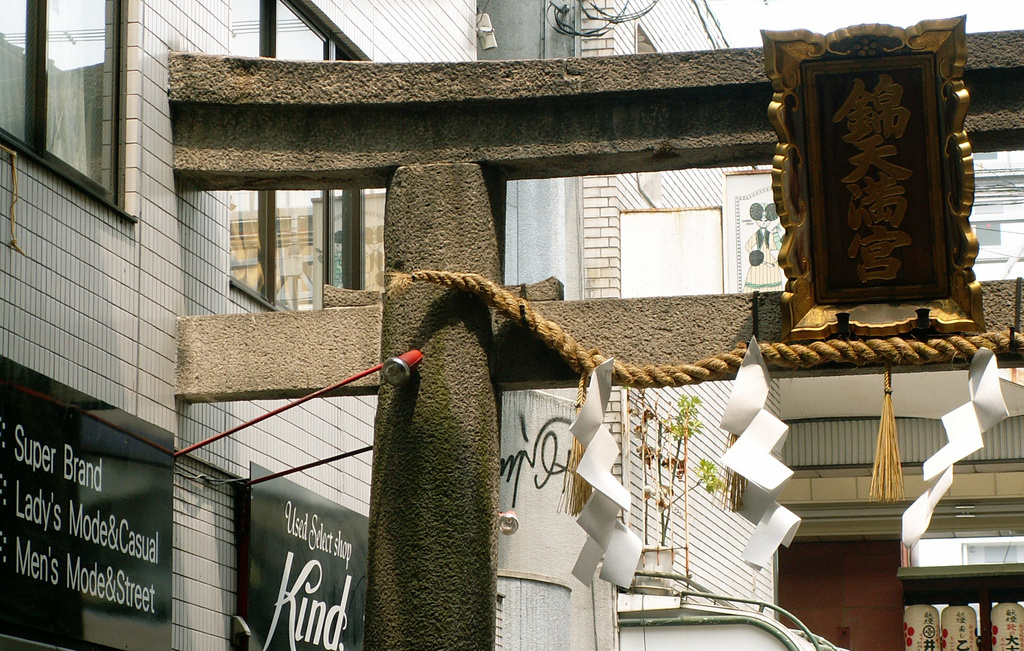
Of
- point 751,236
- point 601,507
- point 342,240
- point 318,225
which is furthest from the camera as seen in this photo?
point 751,236

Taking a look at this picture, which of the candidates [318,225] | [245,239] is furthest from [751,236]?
[245,239]

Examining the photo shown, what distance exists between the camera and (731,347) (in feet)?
24.3

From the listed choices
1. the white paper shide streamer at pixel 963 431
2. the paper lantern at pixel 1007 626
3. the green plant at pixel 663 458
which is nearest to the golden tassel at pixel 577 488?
the white paper shide streamer at pixel 963 431

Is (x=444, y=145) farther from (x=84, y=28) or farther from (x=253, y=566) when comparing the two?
(x=253, y=566)

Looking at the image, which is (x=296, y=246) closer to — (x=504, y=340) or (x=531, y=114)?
(x=531, y=114)

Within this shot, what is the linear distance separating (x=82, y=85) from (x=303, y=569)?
3224 mm

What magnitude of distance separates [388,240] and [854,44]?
2.34m

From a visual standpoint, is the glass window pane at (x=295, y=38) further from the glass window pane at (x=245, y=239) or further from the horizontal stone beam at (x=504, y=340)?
the horizontal stone beam at (x=504, y=340)

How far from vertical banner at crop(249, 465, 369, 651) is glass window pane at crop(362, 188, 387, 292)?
6.39 feet

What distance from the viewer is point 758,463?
6.86 metres

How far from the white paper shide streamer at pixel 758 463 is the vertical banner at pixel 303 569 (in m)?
2.67

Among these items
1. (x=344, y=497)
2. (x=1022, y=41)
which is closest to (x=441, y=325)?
(x=1022, y=41)

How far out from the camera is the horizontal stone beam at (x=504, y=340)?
743cm

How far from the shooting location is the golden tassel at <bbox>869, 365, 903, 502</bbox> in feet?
21.7
